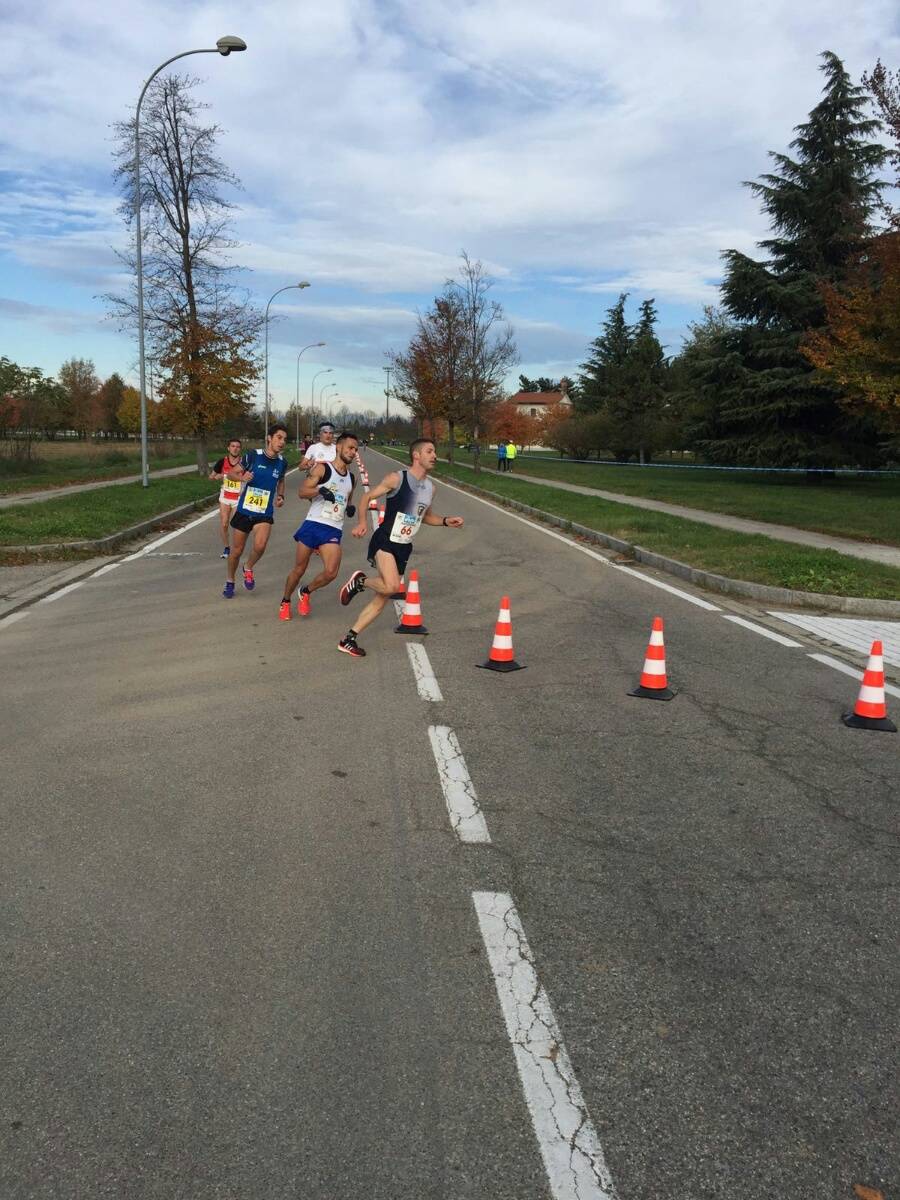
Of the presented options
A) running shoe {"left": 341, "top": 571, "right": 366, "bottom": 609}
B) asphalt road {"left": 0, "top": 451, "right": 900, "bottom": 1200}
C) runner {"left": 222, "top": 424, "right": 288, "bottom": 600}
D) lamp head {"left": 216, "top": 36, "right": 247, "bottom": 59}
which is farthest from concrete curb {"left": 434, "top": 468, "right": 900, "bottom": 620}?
lamp head {"left": 216, "top": 36, "right": 247, "bottom": 59}

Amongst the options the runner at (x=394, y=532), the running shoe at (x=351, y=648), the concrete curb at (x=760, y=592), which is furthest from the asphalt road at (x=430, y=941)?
the concrete curb at (x=760, y=592)

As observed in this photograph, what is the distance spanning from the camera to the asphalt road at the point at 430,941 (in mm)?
2355

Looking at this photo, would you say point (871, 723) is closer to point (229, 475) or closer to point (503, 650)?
point (503, 650)

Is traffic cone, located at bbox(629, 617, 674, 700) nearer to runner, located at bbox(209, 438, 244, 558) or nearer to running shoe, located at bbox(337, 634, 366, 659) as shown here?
running shoe, located at bbox(337, 634, 366, 659)

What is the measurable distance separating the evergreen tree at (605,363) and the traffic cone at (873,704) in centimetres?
6915

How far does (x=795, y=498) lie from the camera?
25.9 meters

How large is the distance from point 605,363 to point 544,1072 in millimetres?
78015

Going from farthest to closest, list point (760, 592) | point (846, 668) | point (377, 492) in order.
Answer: point (760, 592)
point (846, 668)
point (377, 492)

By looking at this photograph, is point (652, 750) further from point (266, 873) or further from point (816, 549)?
point (816, 549)

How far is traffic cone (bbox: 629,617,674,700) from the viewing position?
6652mm

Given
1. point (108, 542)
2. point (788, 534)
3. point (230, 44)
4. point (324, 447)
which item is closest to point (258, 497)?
point (324, 447)

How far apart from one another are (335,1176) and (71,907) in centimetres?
173

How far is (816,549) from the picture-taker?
1390 centimetres

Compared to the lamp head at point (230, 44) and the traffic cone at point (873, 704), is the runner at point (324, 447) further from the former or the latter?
the lamp head at point (230, 44)
